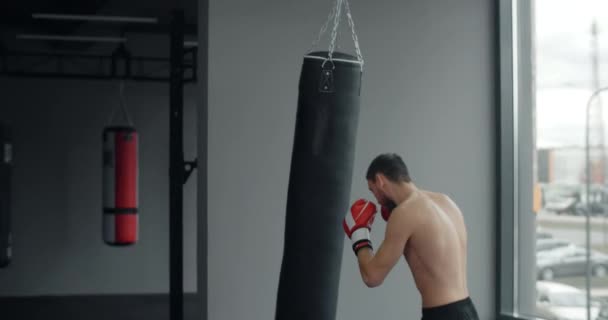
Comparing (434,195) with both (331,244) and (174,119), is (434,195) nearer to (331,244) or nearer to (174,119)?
(331,244)

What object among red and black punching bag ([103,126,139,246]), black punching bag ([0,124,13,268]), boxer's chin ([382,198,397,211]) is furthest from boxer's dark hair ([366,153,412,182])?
red and black punching bag ([103,126,139,246])

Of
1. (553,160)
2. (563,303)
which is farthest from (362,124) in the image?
(563,303)

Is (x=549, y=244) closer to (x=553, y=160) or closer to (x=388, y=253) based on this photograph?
(x=553, y=160)

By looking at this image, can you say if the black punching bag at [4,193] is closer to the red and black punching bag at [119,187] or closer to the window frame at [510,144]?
the red and black punching bag at [119,187]

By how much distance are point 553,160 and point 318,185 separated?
258 cm

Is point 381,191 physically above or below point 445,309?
above

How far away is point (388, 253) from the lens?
3.24m

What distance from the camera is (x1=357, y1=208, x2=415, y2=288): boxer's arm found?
10.6ft

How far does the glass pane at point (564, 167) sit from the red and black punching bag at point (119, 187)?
4.07 m

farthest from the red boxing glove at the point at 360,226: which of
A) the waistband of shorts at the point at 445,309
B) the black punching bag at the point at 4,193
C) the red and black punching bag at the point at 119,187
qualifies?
the red and black punching bag at the point at 119,187

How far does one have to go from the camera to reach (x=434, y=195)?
11.5 ft

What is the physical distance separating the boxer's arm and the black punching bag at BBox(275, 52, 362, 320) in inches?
5.3

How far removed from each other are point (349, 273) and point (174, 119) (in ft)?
5.65

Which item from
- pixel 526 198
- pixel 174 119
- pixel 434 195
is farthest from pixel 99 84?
pixel 434 195
